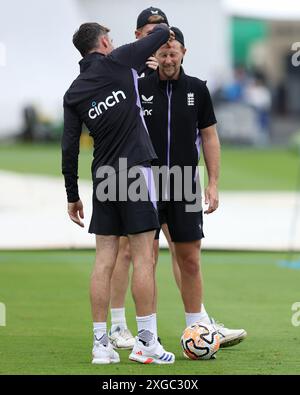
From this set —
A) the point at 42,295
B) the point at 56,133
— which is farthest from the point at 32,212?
the point at 56,133

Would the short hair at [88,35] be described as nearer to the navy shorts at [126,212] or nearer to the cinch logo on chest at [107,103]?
the cinch logo on chest at [107,103]

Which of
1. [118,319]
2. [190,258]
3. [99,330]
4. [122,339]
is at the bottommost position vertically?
[122,339]

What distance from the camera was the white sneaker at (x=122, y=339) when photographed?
9047mm

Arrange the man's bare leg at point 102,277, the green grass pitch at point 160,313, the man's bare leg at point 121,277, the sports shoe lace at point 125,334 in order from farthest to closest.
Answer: the man's bare leg at point 121,277 → the sports shoe lace at point 125,334 → the man's bare leg at point 102,277 → the green grass pitch at point 160,313

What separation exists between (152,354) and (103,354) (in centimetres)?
35

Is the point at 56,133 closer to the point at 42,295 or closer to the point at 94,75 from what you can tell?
the point at 42,295

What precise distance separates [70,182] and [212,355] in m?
1.64

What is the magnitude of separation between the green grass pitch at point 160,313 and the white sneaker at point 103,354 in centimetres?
9

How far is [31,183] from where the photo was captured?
22.2 meters

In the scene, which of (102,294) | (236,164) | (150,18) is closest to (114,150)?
(102,294)

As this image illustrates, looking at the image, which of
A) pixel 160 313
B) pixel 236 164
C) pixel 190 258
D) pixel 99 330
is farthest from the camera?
pixel 236 164

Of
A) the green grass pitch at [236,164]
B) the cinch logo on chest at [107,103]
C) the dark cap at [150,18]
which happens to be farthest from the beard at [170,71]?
the green grass pitch at [236,164]

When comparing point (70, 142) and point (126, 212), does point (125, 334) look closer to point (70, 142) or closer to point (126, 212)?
point (126, 212)

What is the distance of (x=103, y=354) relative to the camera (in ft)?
26.6
